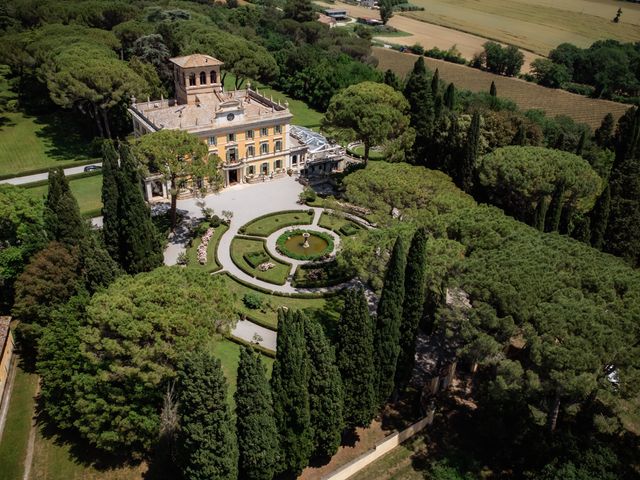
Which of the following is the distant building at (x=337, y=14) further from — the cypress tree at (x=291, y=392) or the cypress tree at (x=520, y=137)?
the cypress tree at (x=291, y=392)

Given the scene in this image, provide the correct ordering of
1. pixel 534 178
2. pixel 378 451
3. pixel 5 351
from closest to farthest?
pixel 378 451 → pixel 5 351 → pixel 534 178

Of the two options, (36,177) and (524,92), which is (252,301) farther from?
(524,92)

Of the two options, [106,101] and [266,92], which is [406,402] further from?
[266,92]

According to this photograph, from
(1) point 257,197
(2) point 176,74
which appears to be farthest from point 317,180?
(2) point 176,74

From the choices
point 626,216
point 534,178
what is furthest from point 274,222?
point 626,216

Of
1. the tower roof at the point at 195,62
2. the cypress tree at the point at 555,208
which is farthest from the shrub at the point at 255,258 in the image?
the tower roof at the point at 195,62

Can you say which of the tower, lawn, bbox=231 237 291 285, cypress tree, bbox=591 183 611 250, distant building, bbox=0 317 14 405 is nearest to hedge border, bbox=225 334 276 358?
lawn, bbox=231 237 291 285
